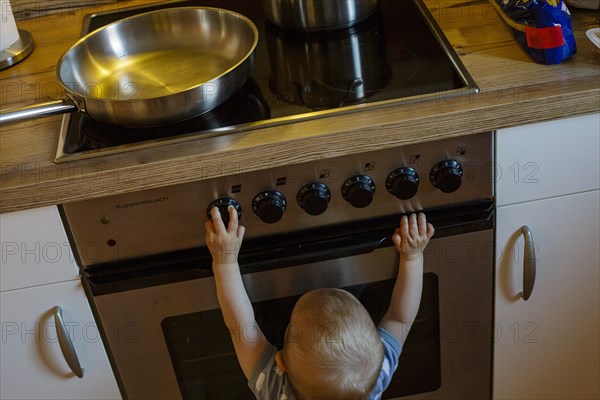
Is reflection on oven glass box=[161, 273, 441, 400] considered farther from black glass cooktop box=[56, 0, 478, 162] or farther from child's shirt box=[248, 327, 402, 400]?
black glass cooktop box=[56, 0, 478, 162]

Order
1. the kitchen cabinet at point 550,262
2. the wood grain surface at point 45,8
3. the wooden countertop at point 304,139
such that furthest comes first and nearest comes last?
1. the wood grain surface at point 45,8
2. the kitchen cabinet at point 550,262
3. the wooden countertop at point 304,139

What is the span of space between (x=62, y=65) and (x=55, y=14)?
1.11 feet

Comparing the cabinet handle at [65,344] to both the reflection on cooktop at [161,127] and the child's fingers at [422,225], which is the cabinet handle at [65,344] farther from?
the child's fingers at [422,225]

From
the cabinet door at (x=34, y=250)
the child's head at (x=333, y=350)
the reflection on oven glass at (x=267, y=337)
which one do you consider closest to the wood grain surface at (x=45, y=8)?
the cabinet door at (x=34, y=250)

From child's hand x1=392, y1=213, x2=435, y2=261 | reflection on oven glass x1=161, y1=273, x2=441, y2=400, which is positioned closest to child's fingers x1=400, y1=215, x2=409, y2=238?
child's hand x1=392, y1=213, x2=435, y2=261

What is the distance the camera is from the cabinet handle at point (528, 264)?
127 centimetres

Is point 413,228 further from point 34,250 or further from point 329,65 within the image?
point 34,250

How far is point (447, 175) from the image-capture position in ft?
3.80

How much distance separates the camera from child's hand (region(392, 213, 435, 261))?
121 centimetres

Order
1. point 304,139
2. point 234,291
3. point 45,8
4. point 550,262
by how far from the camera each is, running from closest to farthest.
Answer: point 304,139 → point 234,291 → point 550,262 → point 45,8

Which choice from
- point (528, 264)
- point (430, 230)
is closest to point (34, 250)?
point (430, 230)

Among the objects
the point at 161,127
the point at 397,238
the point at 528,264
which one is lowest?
the point at 528,264

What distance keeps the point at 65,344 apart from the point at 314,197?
452mm

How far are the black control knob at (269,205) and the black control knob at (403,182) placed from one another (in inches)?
6.3
